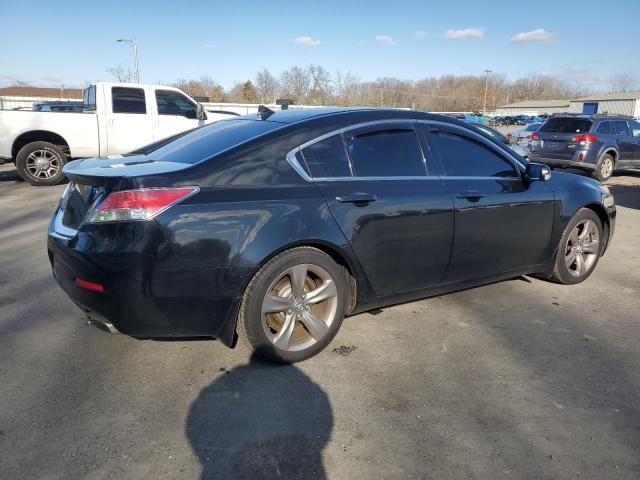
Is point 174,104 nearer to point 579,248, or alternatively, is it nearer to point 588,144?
point 579,248

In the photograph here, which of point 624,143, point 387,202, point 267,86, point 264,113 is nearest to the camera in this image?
point 387,202

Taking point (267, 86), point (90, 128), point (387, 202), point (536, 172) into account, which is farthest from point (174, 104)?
point (267, 86)

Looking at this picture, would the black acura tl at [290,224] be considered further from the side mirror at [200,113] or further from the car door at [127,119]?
the car door at [127,119]

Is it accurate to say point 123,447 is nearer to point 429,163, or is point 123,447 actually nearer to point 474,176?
point 429,163

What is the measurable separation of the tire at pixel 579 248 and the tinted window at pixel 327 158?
8.00 feet

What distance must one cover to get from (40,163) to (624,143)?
14.0 metres

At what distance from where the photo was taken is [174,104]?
36.9 ft

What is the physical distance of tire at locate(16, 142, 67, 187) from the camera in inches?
413

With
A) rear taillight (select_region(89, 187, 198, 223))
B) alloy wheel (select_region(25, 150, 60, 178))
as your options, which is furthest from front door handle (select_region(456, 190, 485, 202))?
alloy wheel (select_region(25, 150, 60, 178))

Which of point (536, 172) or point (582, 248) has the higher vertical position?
point (536, 172)

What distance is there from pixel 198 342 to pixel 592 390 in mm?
2546

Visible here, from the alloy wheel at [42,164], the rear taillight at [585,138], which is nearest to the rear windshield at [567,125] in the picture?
the rear taillight at [585,138]

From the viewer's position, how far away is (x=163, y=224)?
281 cm

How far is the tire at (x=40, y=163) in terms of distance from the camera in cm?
1048
